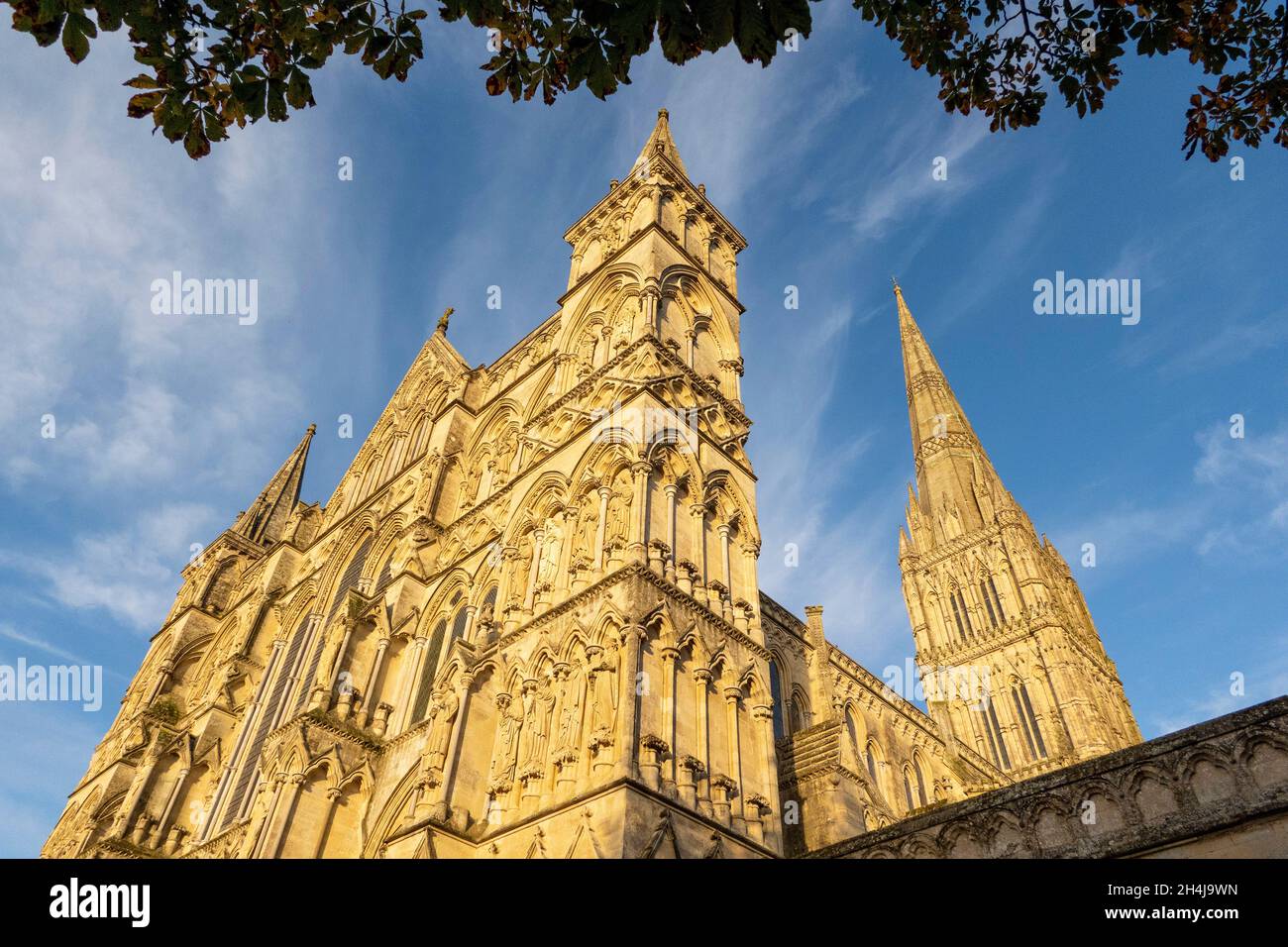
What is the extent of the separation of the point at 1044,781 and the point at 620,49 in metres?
8.38

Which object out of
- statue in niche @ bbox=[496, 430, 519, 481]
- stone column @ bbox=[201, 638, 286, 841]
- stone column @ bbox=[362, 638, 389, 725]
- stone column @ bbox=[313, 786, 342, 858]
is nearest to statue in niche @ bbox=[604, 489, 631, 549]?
statue in niche @ bbox=[496, 430, 519, 481]

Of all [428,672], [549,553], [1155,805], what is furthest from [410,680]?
[1155,805]

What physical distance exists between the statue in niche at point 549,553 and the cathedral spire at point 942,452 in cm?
4901

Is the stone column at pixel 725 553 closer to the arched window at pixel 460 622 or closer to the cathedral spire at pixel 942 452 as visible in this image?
the arched window at pixel 460 622

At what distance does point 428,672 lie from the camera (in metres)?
19.1

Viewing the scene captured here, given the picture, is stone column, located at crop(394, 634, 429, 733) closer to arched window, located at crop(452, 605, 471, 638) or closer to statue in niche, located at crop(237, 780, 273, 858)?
arched window, located at crop(452, 605, 471, 638)

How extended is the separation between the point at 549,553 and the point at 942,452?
5705 centimetres

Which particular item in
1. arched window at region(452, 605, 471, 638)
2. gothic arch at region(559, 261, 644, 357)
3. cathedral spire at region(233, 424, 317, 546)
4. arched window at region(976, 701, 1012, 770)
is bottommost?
arched window at region(452, 605, 471, 638)

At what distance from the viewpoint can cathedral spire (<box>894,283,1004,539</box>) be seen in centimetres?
6078

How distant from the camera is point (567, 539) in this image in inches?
608

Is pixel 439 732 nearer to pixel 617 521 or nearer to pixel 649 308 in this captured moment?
pixel 617 521

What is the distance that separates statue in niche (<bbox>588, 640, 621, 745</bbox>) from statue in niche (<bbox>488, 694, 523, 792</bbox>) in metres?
1.74
